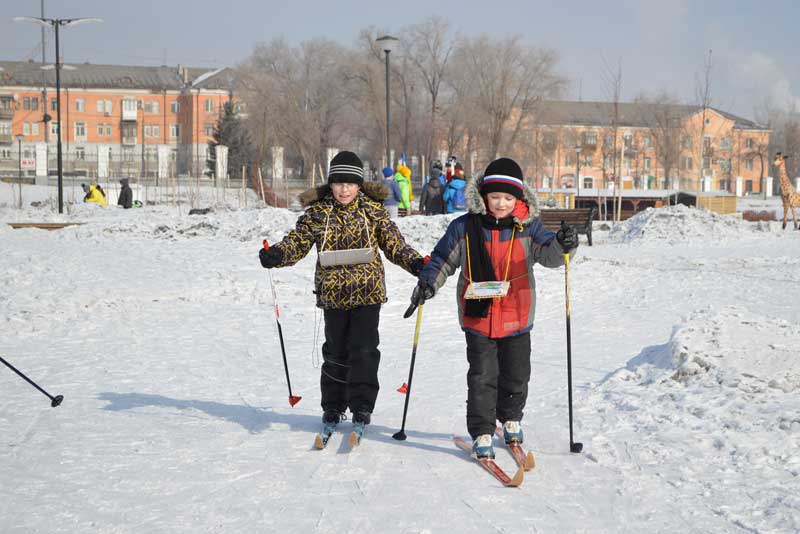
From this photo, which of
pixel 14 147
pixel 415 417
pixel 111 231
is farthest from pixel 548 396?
pixel 14 147

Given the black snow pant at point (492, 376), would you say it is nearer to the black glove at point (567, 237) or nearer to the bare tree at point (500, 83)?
the black glove at point (567, 237)

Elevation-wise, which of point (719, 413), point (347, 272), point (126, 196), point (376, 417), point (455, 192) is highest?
point (455, 192)

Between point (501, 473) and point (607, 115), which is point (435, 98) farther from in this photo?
point (501, 473)

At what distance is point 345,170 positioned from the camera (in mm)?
5078

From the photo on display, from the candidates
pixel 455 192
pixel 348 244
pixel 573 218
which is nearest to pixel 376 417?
pixel 348 244

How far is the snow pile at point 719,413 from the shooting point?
4059mm

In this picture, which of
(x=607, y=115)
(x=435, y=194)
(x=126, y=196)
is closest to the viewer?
(x=435, y=194)

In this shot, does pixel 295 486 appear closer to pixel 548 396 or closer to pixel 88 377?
pixel 548 396

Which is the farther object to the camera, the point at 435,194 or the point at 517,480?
the point at 435,194

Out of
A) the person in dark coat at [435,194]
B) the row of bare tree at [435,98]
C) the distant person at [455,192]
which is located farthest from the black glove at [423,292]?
the row of bare tree at [435,98]

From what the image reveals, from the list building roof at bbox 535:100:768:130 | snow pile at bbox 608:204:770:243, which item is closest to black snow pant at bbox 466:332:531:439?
snow pile at bbox 608:204:770:243

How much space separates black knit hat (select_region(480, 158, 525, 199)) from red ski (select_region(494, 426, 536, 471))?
1372mm

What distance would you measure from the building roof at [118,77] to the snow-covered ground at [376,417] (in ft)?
255

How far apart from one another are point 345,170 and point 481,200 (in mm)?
914
